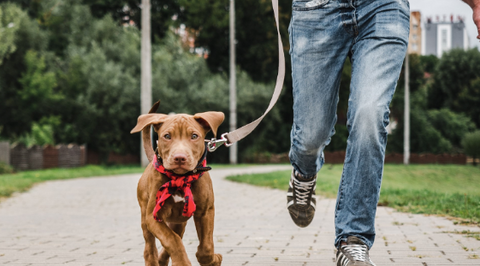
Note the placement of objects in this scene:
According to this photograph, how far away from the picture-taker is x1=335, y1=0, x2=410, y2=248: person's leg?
10.3ft

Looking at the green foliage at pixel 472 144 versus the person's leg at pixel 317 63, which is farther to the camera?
the green foliage at pixel 472 144

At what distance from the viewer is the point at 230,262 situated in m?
4.28

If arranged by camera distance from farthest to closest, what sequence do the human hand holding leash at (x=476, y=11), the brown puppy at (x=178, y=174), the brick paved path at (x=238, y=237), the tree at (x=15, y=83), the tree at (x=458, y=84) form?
the tree at (x=458, y=84) < the tree at (x=15, y=83) < the brick paved path at (x=238, y=237) < the human hand holding leash at (x=476, y=11) < the brown puppy at (x=178, y=174)

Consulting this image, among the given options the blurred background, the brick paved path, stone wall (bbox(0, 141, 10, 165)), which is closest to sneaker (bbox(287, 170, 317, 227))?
the brick paved path

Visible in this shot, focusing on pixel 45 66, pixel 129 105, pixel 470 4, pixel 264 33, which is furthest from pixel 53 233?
pixel 264 33

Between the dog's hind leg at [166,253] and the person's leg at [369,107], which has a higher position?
the person's leg at [369,107]

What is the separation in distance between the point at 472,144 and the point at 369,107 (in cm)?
3892

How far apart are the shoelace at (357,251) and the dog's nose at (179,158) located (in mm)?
1060

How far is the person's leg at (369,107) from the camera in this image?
10.3 feet

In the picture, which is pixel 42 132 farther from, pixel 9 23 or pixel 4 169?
pixel 4 169

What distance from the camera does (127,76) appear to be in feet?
111

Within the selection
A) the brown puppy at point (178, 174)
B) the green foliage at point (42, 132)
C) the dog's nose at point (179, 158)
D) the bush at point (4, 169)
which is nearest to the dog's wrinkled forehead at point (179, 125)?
the brown puppy at point (178, 174)

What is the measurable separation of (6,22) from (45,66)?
3.65m

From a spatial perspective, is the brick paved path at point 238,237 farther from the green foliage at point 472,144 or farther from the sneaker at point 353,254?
the green foliage at point 472,144
